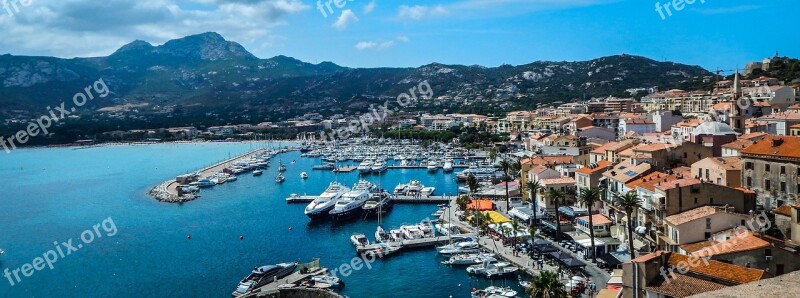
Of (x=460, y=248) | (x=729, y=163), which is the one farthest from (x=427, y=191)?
(x=729, y=163)

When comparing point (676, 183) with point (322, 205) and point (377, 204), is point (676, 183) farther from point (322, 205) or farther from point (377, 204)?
point (322, 205)

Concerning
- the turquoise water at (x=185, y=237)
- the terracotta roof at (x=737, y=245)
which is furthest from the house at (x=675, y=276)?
the turquoise water at (x=185, y=237)

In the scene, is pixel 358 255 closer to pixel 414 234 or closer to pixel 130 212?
pixel 414 234

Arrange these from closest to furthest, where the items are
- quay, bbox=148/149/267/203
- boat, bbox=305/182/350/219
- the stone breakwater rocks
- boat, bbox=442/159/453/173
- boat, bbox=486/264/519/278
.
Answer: boat, bbox=486/264/519/278
boat, bbox=305/182/350/219
the stone breakwater rocks
quay, bbox=148/149/267/203
boat, bbox=442/159/453/173

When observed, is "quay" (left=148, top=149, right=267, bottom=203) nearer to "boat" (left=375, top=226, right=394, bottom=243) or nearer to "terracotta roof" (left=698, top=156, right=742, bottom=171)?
"boat" (left=375, top=226, right=394, bottom=243)

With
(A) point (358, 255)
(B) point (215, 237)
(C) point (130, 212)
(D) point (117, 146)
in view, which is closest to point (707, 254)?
(A) point (358, 255)

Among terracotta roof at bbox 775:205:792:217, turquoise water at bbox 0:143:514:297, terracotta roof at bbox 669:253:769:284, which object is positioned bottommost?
turquoise water at bbox 0:143:514:297

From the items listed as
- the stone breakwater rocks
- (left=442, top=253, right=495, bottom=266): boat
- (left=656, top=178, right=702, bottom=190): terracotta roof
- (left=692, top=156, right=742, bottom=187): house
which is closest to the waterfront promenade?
(left=442, top=253, right=495, bottom=266): boat
